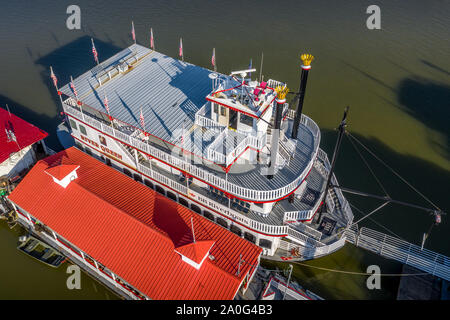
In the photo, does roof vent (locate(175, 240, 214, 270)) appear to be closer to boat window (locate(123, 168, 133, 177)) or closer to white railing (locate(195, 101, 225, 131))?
white railing (locate(195, 101, 225, 131))

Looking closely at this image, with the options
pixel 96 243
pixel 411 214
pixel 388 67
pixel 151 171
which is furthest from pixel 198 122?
pixel 388 67

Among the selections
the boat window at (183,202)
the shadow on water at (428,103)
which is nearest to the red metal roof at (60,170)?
the boat window at (183,202)

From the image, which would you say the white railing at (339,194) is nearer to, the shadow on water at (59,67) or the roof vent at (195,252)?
the roof vent at (195,252)

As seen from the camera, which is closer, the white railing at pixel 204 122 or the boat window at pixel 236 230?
the white railing at pixel 204 122

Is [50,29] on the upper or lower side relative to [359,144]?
upper

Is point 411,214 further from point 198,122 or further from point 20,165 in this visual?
point 20,165

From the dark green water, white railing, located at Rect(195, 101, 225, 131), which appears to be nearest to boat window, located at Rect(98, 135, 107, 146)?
white railing, located at Rect(195, 101, 225, 131)
